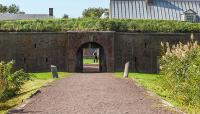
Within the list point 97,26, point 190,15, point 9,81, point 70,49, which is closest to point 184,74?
point 9,81

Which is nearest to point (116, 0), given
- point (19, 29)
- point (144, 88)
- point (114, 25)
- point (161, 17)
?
point (161, 17)

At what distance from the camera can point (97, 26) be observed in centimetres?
3694

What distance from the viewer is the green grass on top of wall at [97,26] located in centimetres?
3684

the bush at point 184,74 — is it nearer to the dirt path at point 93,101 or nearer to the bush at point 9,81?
the dirt path at point 93,101

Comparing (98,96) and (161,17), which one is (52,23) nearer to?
(161,17)

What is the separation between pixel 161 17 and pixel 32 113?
33.8 m

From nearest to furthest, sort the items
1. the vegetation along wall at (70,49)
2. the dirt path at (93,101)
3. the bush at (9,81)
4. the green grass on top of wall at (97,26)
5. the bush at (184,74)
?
1. the dirt path at (93,101)
2. the bush at (184,74)
3. the bush at (9,81)
4. the vegetation along wall at (70,49)
5. the green grass on top of wall at (97,26)

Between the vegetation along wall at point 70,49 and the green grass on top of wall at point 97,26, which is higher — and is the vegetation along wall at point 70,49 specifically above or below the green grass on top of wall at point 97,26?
below

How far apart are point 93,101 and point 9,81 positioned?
5122 mm

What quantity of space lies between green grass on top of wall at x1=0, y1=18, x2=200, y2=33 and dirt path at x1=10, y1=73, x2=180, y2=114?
1614cm

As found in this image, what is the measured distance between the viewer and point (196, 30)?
3800cm

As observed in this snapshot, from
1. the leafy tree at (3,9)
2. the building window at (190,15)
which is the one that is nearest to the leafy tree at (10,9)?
the leafy tree at (3,9)

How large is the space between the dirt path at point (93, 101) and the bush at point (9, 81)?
1250 millimetres

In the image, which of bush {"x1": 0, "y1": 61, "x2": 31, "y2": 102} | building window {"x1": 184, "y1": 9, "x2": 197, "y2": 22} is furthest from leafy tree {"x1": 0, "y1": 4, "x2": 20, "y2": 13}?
bush {"x1": 0, "y1": 61, "x2": 31, "y2": 102}
